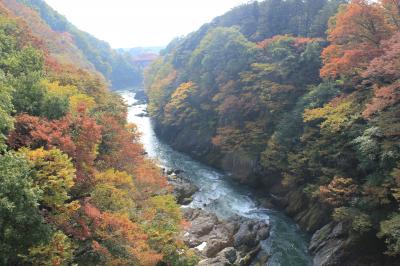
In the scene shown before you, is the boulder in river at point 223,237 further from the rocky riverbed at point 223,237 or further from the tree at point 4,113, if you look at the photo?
the tree at point 4,113

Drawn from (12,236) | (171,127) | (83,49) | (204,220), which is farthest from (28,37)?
(83,49)

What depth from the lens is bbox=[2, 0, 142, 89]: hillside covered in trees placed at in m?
70.2

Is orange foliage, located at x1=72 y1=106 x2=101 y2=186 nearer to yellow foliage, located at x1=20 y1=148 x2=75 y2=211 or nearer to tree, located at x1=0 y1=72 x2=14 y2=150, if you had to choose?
yellow foliage, located at x1=20 y1=148 x2=75 y2=211

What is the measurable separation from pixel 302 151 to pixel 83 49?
107 m

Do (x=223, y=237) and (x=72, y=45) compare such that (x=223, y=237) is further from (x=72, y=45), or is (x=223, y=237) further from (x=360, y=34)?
(x=72, y=45)

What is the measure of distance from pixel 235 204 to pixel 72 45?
7907 cm

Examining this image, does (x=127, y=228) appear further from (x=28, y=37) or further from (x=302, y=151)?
(x=28, y=37)

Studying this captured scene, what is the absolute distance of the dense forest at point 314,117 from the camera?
81.3ft

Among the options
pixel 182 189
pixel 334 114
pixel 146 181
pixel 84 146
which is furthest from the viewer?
pixel 182 189

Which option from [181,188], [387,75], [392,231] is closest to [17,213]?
[392,231]

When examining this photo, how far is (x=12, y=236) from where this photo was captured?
44.9 ft


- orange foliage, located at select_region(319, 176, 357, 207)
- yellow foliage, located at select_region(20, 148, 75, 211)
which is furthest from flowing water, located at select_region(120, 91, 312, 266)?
yellow foliage, located at select_region(20, 148, 75, 211)

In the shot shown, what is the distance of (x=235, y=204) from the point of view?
37688 millimetres

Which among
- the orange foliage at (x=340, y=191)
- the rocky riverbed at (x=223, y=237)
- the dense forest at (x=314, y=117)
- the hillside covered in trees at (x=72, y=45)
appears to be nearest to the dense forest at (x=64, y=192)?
the rocky riverbed at (x=223, y=237)
